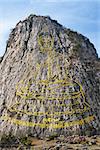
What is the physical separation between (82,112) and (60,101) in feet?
6.53

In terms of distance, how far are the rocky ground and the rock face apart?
1177 mm

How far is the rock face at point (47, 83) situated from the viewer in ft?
101

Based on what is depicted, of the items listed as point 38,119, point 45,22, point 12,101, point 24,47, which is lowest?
point 38,119

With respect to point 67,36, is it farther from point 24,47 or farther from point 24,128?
point 24,128

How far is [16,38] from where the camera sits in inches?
1581

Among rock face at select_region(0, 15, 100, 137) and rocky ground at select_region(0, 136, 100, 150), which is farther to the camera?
rock face at select_region(0, 15, 100, 137)

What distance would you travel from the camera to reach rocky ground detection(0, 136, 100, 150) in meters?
25.8

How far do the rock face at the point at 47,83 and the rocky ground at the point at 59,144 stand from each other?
118cm

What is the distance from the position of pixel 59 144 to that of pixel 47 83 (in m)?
8.30

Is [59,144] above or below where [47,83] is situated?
below

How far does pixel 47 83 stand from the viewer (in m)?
33.8

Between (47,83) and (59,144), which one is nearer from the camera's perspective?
(59,144)

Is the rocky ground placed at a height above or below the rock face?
below

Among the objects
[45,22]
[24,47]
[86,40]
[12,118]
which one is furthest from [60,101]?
[86,40]
